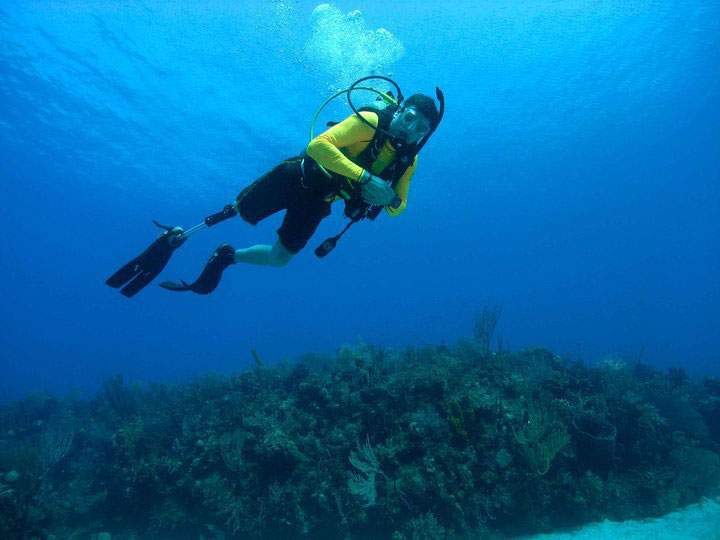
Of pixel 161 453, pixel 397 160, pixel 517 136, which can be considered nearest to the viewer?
pixel 397 160

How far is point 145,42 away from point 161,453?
2524 centimetres

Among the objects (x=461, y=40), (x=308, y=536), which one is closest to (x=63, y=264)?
(x=461, y=40)

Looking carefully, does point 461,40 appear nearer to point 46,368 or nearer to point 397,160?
point 397,160

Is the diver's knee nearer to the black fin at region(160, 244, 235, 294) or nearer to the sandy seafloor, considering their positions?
the black fin at region(160, 244, 235, 294)

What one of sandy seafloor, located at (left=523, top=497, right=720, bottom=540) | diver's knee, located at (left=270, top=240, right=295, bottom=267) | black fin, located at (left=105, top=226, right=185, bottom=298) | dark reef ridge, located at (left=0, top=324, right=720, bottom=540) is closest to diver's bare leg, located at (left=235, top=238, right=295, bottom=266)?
diver's knee, located at (left=270, top=240, right=295, bottom=267)

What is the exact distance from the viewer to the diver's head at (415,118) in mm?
3816

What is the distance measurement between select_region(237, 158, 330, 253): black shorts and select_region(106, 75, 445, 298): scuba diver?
0.01 meters

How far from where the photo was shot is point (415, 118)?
3826 mm

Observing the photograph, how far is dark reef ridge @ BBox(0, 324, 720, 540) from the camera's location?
5.26 metres

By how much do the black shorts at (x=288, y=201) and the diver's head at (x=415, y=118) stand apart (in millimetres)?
1391

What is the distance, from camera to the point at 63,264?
86000 millimetres

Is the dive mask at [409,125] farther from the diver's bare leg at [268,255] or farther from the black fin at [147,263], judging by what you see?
the black fin at [147,263]

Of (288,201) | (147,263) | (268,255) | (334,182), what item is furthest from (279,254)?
(147,263)

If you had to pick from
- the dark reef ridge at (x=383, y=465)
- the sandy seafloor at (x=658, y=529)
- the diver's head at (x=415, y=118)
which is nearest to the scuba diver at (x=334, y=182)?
the diver's head at (x=415, y=118)
